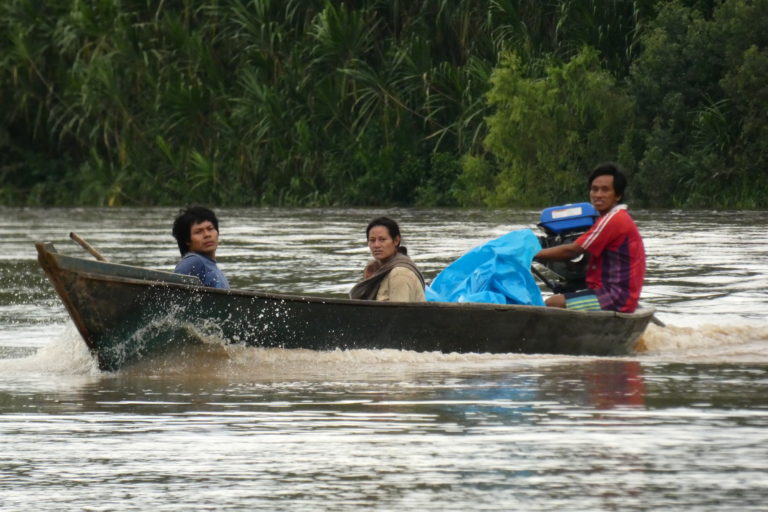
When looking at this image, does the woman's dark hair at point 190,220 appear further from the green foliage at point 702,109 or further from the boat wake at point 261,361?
the green foliage at point 702,109

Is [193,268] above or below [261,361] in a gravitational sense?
above

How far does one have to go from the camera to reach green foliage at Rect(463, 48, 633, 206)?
28922 mm

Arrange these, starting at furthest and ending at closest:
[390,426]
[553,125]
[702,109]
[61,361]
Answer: [553,125]
[702,109]
[61,361]
[390,426]

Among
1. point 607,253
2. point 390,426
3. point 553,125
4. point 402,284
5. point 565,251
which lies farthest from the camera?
point 553,125

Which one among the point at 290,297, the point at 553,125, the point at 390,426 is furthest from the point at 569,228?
the point at 553,125

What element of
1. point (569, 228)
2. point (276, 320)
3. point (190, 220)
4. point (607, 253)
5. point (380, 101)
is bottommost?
point (276, 320)

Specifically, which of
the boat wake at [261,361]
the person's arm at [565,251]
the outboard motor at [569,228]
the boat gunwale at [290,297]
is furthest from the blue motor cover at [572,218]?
the boat wake at [261,361]

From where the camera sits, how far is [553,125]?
2916cm

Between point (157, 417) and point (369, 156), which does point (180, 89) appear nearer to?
point (369, 156)

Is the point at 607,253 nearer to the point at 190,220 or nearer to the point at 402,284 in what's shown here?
the point at 402,284

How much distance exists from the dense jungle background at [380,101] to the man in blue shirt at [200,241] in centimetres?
1855

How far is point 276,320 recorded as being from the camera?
32.1 ft

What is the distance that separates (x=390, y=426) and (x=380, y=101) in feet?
83.2

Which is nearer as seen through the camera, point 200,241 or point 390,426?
point 390,426
